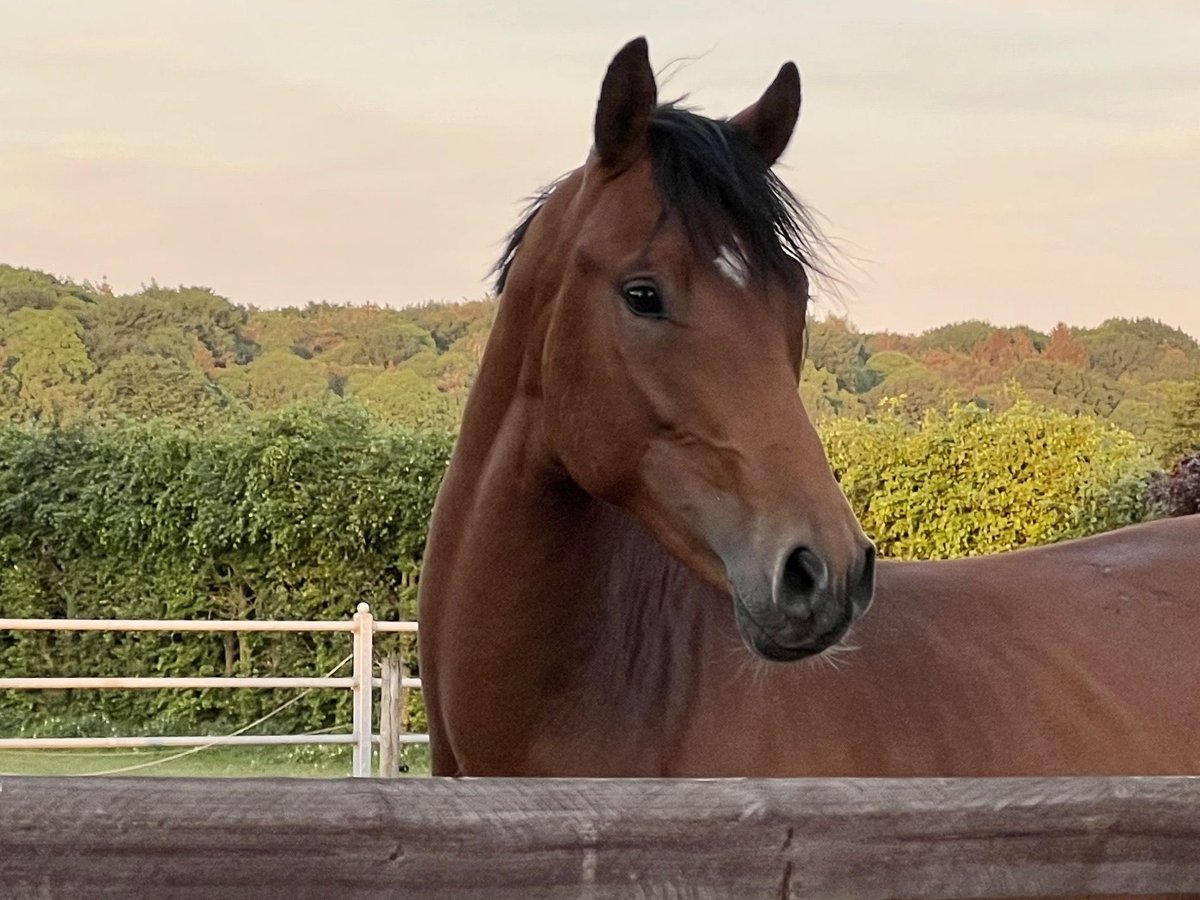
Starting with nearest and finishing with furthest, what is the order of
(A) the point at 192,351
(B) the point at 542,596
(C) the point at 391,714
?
(B) the point at 542,596, (C) the point at 391,714, (A) the point at 192,351

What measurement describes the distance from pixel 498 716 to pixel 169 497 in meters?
11.0

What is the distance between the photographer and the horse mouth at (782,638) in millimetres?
2131

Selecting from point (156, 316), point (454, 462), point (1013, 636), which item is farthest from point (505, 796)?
point (156, 316)

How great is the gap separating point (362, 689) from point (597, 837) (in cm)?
829

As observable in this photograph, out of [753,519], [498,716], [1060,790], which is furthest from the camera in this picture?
[498,716]

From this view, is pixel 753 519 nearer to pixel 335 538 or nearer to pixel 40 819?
pixel 40 819

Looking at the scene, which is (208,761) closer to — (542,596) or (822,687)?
(542,596)

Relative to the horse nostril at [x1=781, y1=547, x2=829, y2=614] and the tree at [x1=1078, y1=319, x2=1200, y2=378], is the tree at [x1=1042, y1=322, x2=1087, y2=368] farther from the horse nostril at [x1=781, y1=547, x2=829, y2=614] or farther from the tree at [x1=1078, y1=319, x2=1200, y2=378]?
the horse nostril at [x1=781, y1=547, x2=829, y2=614]

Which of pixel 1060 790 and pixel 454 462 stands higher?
pixel 454 462

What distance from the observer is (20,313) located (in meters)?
29.4

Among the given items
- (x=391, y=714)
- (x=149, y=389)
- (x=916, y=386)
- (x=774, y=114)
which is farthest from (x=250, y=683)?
(x=149, y=389)

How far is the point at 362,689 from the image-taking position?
9617mm

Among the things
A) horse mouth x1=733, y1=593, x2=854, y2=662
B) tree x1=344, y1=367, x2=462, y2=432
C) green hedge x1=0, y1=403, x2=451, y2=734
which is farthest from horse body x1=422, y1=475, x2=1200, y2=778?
tree x1=344, y1=367, x2=462, y2=432

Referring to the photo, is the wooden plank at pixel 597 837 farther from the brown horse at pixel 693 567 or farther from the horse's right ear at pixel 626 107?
the horse's right ear at pixel 626 107
